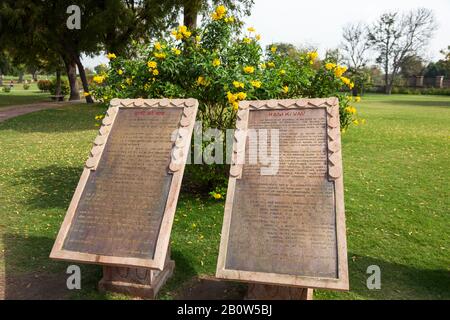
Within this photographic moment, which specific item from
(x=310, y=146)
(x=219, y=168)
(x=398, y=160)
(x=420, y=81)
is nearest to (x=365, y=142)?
(x=398, y=160)

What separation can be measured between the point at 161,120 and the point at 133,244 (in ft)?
4.35

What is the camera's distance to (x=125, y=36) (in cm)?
2088

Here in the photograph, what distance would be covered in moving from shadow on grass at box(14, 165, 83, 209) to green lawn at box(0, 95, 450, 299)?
0.05ft

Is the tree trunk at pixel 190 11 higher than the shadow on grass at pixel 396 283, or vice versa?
the tree trunk at pixel 190 11

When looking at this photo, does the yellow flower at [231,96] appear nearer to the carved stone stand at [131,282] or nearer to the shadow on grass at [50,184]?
the carved stone stand at [131,282]

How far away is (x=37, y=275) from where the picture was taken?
13.3 feet

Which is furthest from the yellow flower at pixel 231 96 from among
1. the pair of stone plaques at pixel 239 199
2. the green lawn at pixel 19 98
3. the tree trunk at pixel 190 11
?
the green lawn at pixel 19 98

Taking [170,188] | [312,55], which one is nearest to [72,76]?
[312,55]

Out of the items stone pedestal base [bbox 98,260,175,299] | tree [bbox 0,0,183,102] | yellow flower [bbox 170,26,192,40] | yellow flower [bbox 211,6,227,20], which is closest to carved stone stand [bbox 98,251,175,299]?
stone pedestal base [bbox 98,260,175,299]

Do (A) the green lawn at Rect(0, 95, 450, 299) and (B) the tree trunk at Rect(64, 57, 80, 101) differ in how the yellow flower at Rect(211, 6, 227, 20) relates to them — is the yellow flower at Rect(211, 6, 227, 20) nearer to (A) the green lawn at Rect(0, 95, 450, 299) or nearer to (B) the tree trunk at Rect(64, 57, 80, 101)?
(A) the green lawn at Rect(0, 95, 450, 299)

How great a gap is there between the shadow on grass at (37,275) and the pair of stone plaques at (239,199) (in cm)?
64

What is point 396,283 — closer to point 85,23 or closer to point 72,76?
point 85,23

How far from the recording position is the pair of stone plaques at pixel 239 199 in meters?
3.12
